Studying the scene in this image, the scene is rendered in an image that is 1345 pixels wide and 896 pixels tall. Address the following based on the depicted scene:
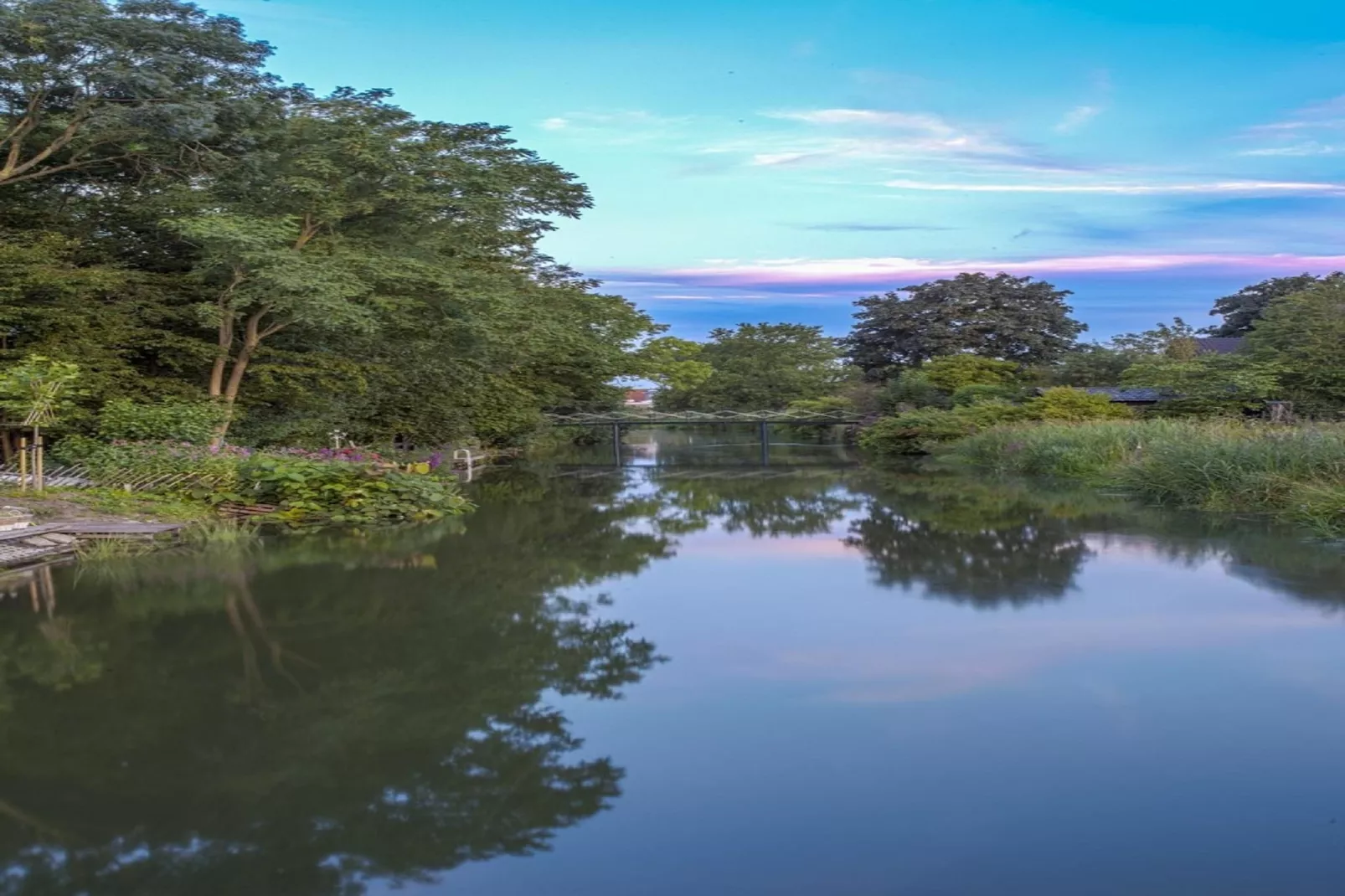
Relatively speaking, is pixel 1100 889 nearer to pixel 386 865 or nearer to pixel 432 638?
pixel 386 865

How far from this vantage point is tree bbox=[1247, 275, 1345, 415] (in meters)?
24.4

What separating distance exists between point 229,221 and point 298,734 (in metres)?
11.8

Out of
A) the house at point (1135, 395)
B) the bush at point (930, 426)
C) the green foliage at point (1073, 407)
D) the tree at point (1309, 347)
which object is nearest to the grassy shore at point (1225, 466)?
the green foliage at point (1073, 407)

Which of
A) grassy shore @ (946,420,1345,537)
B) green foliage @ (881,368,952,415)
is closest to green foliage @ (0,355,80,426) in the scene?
grassy shore @ (946,420,1345,537)

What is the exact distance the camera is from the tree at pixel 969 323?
42406 millimetres

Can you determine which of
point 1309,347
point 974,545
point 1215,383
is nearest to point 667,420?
point 1215,383

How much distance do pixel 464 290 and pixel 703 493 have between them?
5679mm

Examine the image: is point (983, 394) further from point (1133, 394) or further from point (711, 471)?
point (711, 471)

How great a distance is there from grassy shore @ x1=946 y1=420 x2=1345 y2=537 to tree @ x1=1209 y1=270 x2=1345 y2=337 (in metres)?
29.7

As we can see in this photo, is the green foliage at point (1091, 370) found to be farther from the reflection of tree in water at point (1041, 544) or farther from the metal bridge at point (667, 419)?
the reflection of tree in water at point (1041, 544)

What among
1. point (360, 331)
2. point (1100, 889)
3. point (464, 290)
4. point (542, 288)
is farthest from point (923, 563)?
point (542, 288)

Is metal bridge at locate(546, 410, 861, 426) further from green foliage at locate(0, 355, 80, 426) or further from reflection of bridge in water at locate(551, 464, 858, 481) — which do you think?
green foliage at locate(0, 355, 80, 426)

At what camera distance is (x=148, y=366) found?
1738cm

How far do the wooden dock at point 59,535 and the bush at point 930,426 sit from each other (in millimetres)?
20396
